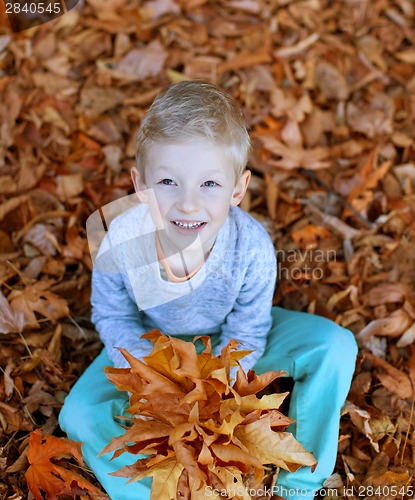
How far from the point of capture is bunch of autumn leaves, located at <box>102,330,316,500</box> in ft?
3.75

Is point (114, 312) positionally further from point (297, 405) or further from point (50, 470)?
point (297, 405)

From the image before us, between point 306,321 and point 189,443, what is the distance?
1.81 ft

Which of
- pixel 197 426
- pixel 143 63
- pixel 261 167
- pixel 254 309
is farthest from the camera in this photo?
pixel 143 63

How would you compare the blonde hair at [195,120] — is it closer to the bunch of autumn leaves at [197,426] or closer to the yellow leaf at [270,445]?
the bunch of autumn leaves at [197,426]

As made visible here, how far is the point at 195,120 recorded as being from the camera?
1.19 m

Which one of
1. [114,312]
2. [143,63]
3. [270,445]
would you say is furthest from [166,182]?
[143,63]

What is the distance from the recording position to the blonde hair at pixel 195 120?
1.19 meters

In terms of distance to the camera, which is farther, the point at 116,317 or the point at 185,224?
the point at 116,317

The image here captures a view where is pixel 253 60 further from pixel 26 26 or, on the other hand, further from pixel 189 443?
pixel 189 443

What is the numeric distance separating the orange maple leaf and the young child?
0.04 metres

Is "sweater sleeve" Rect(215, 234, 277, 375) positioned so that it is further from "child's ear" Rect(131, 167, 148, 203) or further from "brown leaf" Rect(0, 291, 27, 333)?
"brown leaf" Rect(0, 291, 27, 333)

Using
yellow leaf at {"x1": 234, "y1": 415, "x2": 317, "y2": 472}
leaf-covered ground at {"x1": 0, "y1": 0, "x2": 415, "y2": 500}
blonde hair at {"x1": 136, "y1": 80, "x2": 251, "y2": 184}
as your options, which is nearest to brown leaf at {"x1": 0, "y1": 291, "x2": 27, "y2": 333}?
leaf-covered ground at {"x1": 0, "y1": 0, "x2": 415, "y2": 500}

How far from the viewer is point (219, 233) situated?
1411 mm

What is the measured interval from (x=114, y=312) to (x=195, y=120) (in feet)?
1.96
